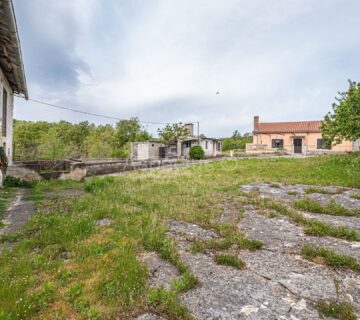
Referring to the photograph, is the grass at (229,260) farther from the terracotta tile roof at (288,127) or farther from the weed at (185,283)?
the terracotta tile roof at (288,127)

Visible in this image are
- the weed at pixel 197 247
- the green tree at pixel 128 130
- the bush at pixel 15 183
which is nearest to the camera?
the weed at pixel 197 247

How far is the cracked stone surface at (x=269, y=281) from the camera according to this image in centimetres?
210

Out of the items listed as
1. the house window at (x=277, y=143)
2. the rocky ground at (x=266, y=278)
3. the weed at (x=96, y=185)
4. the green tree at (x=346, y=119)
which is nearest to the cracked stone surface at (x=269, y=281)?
the rocky ground at (x=266, y=278)

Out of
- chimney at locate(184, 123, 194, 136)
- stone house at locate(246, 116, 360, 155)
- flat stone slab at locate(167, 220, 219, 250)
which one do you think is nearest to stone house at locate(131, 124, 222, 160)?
chimney at locate(184, 123, 194, 136)

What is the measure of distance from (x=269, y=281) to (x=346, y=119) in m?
11.8

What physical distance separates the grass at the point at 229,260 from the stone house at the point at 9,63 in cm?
596

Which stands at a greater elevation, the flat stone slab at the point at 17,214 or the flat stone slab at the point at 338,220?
the flat stone slab at the point at 17,214

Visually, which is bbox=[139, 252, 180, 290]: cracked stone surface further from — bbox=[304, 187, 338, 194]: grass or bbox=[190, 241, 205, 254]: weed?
bbox=[304, 187, 338, 194]: grass

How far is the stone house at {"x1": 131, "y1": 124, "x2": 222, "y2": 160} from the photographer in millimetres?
27531

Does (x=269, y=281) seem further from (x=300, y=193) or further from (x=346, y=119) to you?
(x=346, y=119)

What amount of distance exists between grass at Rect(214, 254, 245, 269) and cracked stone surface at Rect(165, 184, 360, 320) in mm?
70

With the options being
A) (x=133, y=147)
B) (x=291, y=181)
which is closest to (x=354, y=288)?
(x=291, y=181)

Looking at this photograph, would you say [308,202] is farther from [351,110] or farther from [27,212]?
[351,110]

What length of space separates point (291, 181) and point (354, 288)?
685 cm
